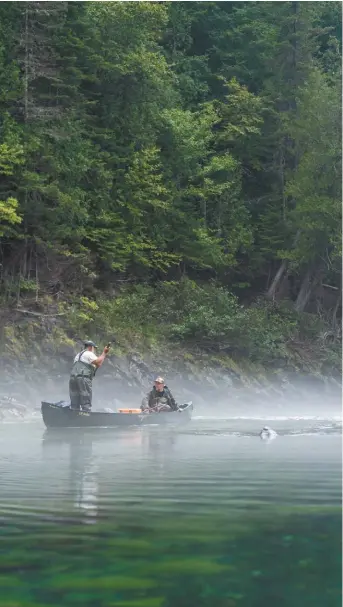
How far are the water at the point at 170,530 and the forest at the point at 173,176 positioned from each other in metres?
21.0

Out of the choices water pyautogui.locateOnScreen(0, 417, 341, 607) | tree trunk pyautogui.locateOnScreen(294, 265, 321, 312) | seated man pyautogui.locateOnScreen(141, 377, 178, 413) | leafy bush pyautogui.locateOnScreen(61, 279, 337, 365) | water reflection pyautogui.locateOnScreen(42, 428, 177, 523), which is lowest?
water pyautogui.locateOnScreen(0, 417, 341, 607)

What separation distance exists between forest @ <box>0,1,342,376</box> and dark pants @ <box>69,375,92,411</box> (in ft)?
33.7

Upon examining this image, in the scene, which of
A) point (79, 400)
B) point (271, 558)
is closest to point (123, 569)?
point (271, 558)

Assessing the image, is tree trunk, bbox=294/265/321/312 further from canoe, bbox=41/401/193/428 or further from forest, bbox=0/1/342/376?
canoe, bbox=41/401/193/428

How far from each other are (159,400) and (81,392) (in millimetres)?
2790

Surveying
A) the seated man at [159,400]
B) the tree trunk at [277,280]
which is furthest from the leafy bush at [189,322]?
the seated man at [159,400]

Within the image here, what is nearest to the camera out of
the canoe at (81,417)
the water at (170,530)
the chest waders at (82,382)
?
the water at (170,530)

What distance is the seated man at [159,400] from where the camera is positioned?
26703 millimetres

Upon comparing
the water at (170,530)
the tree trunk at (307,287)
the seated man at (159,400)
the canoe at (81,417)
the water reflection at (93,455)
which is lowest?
the water at (170,530)

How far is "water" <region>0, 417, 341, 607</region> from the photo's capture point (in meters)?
6.41

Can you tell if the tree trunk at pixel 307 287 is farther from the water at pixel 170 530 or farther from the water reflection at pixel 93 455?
the water at pixel 170 530

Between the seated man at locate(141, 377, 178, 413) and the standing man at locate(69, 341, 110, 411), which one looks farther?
the seated man at locate(141, 377, 178, 413)

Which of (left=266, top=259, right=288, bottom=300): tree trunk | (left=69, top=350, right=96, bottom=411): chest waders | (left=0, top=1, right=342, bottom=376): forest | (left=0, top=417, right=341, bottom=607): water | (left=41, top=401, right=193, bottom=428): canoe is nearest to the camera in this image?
(left=0, top=417, right=341, bottom=607): water

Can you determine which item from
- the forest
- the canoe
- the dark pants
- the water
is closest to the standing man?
the dark pants
